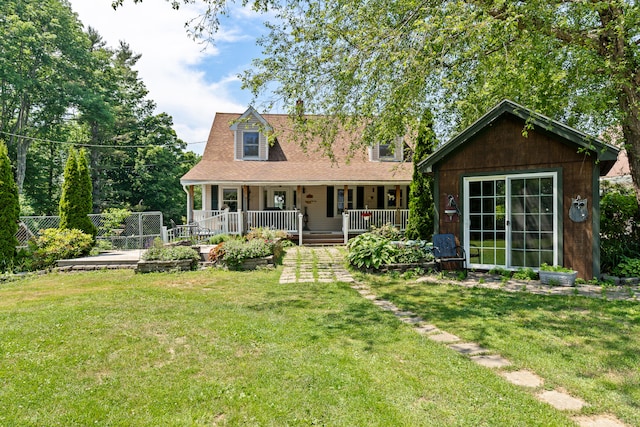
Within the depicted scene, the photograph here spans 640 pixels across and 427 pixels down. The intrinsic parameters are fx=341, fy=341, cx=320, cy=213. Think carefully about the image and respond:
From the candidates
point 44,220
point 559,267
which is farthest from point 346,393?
point 44,220

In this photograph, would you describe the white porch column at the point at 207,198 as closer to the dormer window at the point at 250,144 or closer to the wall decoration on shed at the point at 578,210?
the dormer window at the point at 250,144

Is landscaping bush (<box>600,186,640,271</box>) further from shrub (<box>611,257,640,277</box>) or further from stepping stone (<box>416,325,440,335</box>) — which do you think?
stepping stone (<box>416,325,440,335</box>)

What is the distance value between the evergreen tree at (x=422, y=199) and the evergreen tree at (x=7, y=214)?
38.6 feet

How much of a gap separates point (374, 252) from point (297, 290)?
Answer: 8.36 ft

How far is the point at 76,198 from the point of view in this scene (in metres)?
11.4

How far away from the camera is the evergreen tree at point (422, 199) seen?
11688 millimetres

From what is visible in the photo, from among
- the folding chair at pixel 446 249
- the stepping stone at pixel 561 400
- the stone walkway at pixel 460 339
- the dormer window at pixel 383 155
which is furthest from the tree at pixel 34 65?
the stepping stone at pixel 561 400

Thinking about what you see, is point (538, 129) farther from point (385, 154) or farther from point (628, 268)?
point (385, 154)

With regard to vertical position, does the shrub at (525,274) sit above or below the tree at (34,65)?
below

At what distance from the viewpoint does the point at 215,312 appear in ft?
16.7

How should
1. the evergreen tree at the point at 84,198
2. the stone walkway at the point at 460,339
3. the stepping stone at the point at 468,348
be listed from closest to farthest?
1. the stone walkway at the point at 460,339
2. the stepping stone at the point at 468,348
3. the evergreen tree at the point at 84,198

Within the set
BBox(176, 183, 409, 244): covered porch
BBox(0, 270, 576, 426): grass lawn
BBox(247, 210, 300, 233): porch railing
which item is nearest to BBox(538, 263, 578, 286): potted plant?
BBox(0, 270, 576, 426): grass lawn

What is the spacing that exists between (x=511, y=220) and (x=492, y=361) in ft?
17.9

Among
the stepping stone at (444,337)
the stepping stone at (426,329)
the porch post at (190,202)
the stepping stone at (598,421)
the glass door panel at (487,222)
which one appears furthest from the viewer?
the porch post at (190,202)
